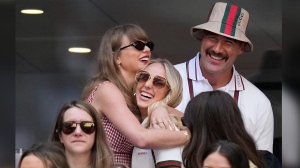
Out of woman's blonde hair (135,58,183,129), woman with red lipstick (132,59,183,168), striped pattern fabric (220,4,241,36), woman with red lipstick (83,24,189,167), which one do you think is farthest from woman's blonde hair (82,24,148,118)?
striped pattern fabric (220,4,241,36)

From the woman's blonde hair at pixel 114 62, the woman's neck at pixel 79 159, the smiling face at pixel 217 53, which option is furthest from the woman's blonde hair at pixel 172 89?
the smiling face at pixel 217 53

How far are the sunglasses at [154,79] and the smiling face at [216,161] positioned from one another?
4.89 ft

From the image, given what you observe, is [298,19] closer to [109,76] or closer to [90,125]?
[109,76]

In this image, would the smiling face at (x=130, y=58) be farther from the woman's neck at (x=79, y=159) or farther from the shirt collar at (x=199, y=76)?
the woman's neck at (x=79, y=159)

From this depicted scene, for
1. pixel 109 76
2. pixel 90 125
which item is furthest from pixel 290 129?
pixel 90 125

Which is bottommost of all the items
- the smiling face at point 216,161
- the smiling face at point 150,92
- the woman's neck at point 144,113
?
the smiling face at point 216,161

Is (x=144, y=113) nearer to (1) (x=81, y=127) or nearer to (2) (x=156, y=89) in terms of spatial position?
(2) (x=156, y=89)

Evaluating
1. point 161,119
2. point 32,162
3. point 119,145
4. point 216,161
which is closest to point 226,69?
point 119,145

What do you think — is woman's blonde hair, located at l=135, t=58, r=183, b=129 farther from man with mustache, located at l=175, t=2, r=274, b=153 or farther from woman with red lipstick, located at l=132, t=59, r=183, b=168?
man with mustache, located at l=175, t=2, r=274, b=153

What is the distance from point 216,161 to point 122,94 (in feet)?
5.72

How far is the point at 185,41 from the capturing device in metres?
9.34

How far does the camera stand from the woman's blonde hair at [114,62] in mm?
7273

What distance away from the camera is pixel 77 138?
658 cm

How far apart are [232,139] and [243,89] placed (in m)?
1.83
